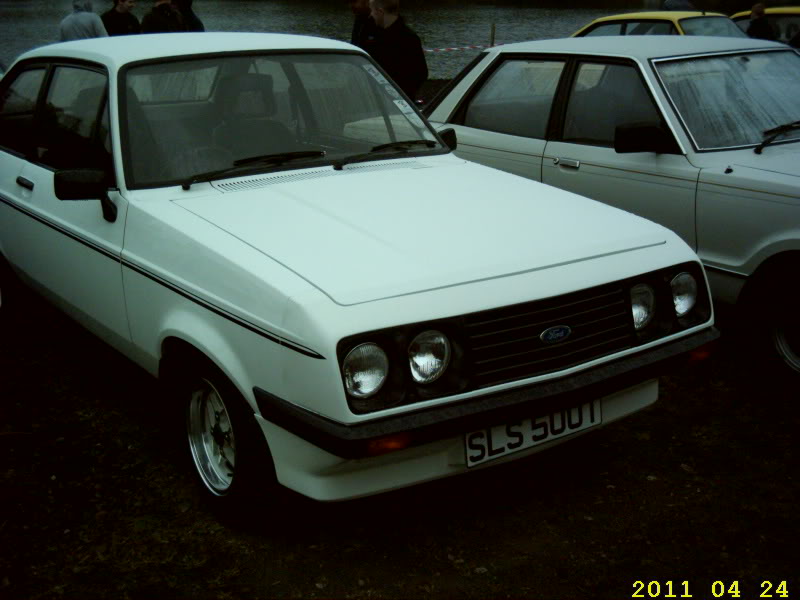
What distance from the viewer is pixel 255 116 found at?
434 centimetres

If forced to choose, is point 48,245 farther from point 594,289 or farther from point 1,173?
point 594,289

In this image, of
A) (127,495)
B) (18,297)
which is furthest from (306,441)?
(18,297)

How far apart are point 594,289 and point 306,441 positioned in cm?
113

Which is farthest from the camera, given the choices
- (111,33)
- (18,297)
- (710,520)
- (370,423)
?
(111,33)

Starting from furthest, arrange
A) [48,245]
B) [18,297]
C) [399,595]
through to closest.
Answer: [18,297] → [48,245] → [399,595]

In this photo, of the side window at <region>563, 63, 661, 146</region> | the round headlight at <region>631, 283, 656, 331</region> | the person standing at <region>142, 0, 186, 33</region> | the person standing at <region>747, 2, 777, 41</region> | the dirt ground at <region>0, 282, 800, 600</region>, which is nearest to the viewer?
the dirt ground at <region>0, 282, 800, 600</region>

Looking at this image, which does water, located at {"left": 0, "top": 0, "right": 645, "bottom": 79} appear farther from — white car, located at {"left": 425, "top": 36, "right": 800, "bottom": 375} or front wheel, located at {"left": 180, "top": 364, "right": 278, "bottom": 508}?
front wheel, located at {"left": 180, "top": 364, "right": 278, "bottom": 508}

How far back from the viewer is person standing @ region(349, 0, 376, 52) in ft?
28.6

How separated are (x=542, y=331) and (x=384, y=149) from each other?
1620 millimetres

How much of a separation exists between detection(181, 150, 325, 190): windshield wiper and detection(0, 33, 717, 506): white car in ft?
0.04

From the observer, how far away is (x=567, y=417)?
3400 millimetres

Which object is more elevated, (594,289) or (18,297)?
(594,289)

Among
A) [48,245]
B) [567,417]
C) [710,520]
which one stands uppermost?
[48,245]

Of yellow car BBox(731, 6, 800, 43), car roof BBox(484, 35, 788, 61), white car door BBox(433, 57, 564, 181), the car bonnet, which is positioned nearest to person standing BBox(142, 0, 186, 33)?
white car door BBox(433, 57, 564, 181)
